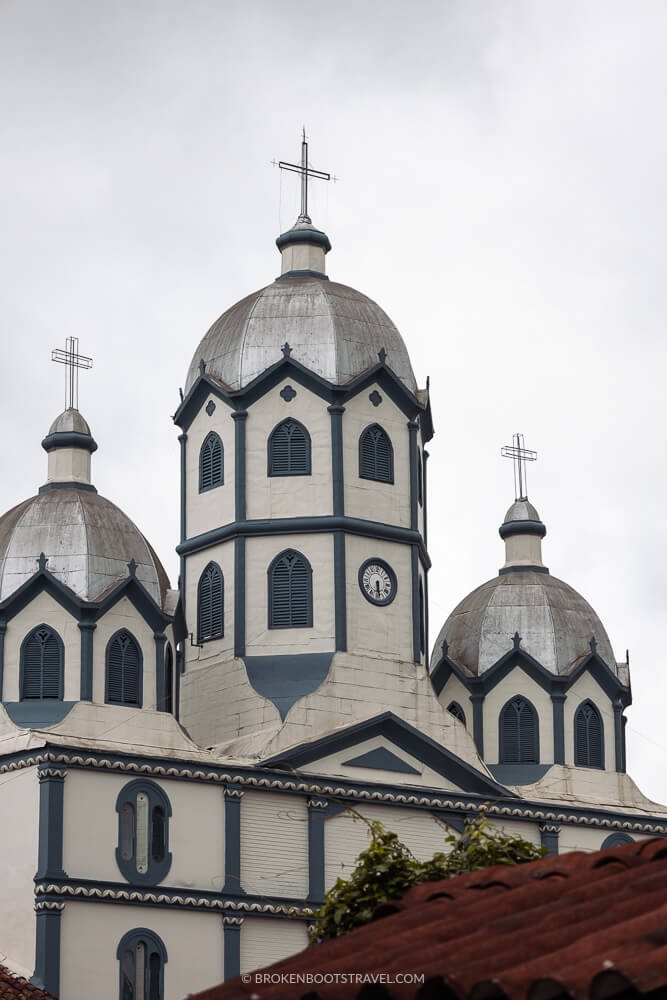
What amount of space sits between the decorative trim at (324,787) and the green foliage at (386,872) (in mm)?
15753

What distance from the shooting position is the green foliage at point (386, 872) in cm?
1711

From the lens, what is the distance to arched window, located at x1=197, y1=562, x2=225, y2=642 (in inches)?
1623

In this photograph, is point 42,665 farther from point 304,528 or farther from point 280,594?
point 304,528

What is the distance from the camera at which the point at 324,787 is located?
37938mm

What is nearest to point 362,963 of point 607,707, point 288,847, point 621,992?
point 621,992

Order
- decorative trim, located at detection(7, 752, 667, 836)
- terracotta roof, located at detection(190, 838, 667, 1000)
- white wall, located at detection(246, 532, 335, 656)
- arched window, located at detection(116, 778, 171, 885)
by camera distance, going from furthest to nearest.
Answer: white wall, located at detection(246, 532, 335, 656)
arched window, located at detection(116, 778, 171, 885)
decorative trim, located at detection(7, 752, 667, 836)
terracotta roof, located at detection(190, 838, 667, 1000)

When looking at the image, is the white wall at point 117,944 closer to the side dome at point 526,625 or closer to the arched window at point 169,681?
the arched window at point 169,681

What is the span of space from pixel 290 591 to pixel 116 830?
751cm

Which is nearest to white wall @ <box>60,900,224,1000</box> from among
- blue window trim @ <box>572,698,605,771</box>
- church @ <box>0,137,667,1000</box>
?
church @ <box>0,137,667,1000</box>

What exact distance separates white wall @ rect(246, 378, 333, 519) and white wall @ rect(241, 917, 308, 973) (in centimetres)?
902

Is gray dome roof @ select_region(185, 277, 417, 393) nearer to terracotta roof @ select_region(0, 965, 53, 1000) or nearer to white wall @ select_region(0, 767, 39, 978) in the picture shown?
white wall @ select_region(0, 767, 39, 978)

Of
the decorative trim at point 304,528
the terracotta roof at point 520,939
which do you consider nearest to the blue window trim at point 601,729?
the decorative trim at point 304,528

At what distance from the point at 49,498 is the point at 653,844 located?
2835 cm

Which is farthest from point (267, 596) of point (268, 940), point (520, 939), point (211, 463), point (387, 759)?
point (520, 939)
